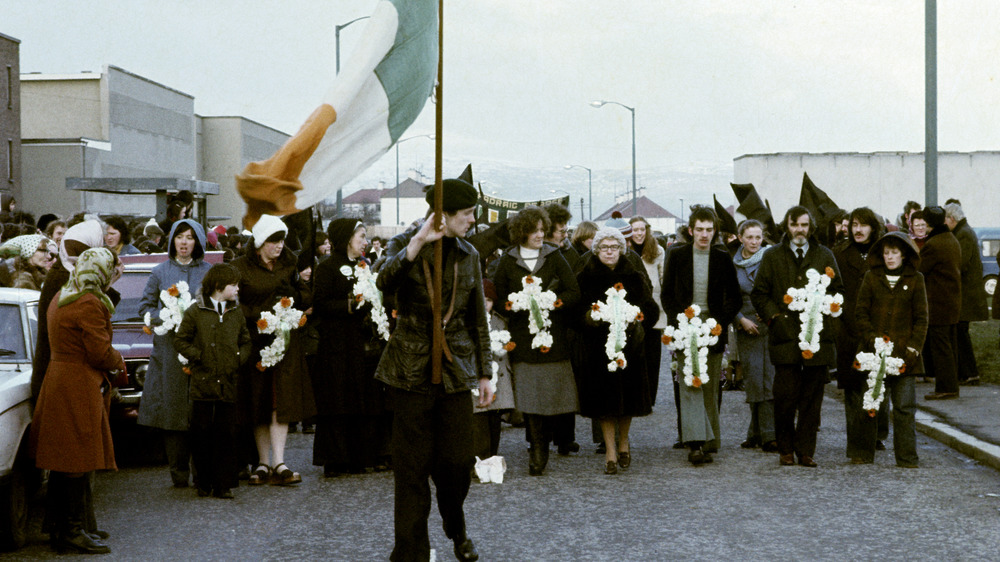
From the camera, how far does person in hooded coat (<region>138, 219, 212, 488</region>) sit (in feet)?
30.9

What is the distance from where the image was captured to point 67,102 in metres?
62.6

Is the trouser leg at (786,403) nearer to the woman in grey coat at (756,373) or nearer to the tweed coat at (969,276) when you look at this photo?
the woman in grey coat at (756,373)

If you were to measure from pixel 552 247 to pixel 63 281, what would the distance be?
4134 millimetres

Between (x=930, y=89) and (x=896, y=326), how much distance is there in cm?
725

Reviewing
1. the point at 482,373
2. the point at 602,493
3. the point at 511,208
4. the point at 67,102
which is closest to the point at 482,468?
the point at 482,373

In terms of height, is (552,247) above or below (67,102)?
below

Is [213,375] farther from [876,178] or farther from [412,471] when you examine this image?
[876,178]

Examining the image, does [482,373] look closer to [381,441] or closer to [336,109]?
[336,109]

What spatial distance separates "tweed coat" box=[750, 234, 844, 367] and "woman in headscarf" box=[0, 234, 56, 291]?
6157mm

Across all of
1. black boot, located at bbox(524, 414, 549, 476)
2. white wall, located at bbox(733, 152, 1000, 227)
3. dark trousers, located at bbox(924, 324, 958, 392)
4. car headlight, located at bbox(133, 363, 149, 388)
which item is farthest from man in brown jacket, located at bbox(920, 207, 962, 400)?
white wall, located at bbox(733, 152, 1000, 227)

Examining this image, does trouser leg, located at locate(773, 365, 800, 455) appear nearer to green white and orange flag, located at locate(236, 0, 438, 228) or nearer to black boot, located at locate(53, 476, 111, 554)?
green white and orange flag, located at locate(236, 0, 438, 228)

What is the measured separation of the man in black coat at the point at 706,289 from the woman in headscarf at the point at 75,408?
16.4 feet

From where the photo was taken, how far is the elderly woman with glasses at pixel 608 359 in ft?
32.5

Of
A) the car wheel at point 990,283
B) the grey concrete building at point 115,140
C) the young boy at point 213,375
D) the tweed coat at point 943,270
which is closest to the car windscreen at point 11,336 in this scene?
the young boy at point 213,375
